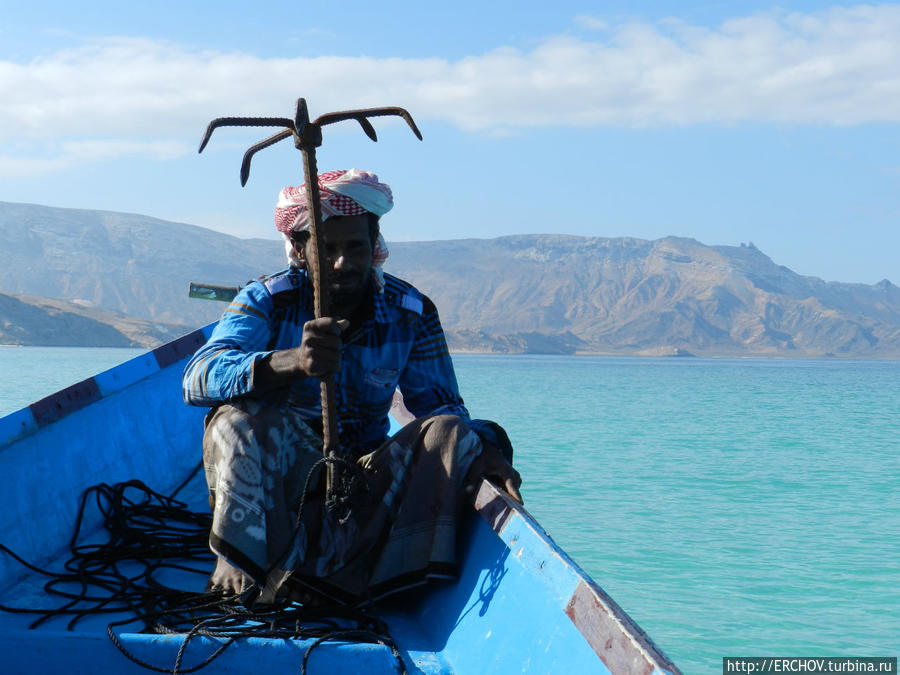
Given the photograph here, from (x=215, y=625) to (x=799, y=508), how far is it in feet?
38.8

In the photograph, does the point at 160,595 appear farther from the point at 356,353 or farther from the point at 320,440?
the point at 356,353

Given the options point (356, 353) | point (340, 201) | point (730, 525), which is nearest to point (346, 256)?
point (340, 201)

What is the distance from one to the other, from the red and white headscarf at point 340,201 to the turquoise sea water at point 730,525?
14.0 ft

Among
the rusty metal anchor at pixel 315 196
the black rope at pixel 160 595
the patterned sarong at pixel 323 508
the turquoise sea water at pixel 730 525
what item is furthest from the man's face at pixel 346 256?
the turquoise sea water at pixel 730 525

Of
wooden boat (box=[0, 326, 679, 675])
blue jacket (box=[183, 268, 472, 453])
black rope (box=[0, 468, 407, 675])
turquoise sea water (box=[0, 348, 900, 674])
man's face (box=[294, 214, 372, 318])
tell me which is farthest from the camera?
turquoise sea water (box=[0, 348, 900, 674])

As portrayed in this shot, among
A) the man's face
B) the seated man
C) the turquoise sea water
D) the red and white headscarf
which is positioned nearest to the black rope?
the seated man

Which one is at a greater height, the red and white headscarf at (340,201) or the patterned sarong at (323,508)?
the red and white headscarf at (340,201)

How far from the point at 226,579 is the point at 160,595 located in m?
0.21

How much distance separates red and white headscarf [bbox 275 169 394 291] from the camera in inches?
114

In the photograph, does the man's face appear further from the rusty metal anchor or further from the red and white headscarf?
the rusty metal anchor

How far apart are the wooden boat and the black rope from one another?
14 millimetres

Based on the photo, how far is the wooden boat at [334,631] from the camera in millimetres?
2055

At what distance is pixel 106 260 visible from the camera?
182 metres

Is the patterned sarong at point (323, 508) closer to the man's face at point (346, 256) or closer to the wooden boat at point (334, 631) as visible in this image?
the wooden boat at point (334, 631)
